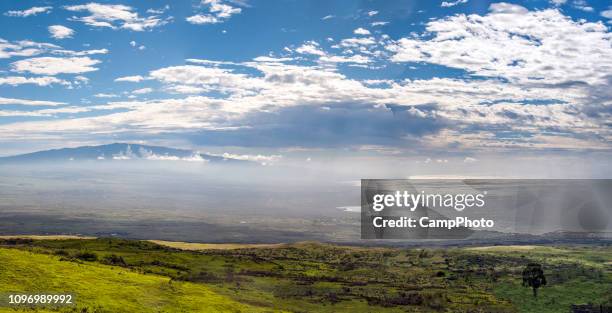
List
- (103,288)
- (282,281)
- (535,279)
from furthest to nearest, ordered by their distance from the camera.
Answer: (535,279) < (282,281) < (103,288)

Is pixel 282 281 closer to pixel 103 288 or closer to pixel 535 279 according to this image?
pixel 535 279

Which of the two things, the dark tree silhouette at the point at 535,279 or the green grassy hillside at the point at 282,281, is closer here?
the green grassy hillside at the point at 282,281

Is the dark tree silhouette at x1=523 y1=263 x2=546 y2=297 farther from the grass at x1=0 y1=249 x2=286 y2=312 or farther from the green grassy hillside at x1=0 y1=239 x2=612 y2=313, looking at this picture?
the grass at x1=0 y1=249 x2=286 y2=312

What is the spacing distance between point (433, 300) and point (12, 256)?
58500 millimetres

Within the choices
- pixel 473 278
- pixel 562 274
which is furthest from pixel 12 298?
pixel 562 274

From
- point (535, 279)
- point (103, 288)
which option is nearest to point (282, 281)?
point (535, 279)

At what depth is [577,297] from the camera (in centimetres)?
8638

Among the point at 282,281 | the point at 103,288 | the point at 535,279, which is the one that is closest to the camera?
the point at 103,288

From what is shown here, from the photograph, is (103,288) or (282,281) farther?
(282,281)

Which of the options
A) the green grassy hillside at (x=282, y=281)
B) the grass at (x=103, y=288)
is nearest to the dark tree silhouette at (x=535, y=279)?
the green grassy hillside at (x=282, y=281)

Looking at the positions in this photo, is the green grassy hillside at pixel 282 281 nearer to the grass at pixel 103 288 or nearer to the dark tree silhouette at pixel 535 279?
the grass at pixel 103 288

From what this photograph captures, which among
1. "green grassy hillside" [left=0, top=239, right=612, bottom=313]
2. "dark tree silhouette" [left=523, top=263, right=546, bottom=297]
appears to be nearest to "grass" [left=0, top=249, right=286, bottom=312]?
"green grassy hillside" [left=0, top=239, right=612, bottom=313]

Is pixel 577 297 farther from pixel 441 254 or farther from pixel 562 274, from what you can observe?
pixel 441 254

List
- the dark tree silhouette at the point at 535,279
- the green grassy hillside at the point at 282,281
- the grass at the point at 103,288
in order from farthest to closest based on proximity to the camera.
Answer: the dark tree silhouette at the point at 535,279, the green grassy hillside at the point at 282,281, the grass at the point at 103,288
